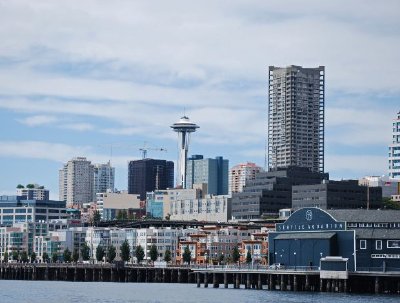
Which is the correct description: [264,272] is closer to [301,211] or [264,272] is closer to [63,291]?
[301,211]

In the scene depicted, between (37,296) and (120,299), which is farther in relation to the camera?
(37,296)

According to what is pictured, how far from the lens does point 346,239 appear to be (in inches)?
7141

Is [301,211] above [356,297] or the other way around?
above

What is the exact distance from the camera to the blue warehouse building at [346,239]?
179 metres

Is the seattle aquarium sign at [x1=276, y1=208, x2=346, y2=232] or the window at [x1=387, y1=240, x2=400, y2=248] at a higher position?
the seattle aquarium sign at [x1=276, y1=208, x2=346, y2=232]

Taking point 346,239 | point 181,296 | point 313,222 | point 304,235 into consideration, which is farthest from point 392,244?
point 181,296

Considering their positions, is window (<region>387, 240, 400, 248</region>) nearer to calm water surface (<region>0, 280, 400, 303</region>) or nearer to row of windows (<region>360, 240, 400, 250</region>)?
row of windows (<region>360, 240, 400, 250</region>)

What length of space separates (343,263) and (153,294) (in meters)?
29.0

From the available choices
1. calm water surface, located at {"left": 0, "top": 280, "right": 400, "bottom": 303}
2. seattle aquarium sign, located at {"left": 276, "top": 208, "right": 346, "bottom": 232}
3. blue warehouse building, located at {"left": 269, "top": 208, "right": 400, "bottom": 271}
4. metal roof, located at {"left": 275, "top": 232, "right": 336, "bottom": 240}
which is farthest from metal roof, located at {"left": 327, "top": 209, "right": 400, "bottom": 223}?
calm water surface, located at {"left": 0, "top": 280, "right": 400, "bottom": 303}

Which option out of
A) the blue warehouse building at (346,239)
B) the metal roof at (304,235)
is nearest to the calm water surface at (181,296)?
the blue warehouse building at (346,239)

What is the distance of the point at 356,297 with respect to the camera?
15650 centimetres

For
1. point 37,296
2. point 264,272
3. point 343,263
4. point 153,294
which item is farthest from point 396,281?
point 37,296

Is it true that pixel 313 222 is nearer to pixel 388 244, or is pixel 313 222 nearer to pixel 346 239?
pixel 346 239

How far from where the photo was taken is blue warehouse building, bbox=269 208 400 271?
587ft
